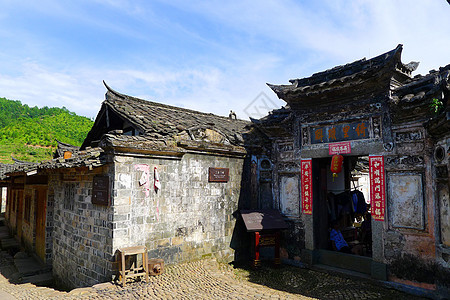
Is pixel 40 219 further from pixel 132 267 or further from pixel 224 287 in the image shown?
pixel 224 287

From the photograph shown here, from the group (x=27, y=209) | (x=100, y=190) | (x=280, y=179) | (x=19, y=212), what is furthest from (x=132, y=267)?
(x=19, y=212)

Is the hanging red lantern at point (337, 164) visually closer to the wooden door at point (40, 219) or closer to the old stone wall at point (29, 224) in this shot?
the wooden door at point (40, 219)

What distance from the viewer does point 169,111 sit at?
457 inches

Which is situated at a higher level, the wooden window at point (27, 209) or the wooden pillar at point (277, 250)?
the wooden window at point (27, 209)

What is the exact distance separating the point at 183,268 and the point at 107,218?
8.02 feet

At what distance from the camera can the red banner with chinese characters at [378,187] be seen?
299 inches

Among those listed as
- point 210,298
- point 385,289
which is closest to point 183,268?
point 210,298

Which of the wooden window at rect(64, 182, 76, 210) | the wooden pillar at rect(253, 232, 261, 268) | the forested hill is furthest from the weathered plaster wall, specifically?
the forested hill

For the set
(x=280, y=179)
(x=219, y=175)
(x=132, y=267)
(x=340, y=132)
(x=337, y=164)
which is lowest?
(x=132, y=267)

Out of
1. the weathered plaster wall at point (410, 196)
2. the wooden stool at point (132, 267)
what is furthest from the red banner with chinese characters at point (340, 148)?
the wooden stool at point (132, 267)

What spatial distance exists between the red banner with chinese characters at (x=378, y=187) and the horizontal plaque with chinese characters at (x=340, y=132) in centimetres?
74

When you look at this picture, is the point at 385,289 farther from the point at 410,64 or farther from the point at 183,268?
the point at 410,64

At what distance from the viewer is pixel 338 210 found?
36.9ft

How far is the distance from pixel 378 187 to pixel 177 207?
17.9 feet
